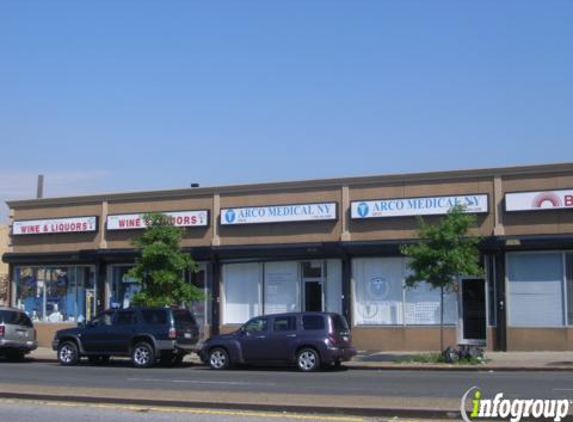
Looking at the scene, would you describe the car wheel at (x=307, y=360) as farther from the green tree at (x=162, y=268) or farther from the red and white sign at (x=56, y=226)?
the red and white sign at (x=56, y=226)

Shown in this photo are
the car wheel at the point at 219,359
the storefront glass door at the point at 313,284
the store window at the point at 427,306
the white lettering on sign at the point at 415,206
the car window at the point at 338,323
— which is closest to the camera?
the car window at the point at 338,323

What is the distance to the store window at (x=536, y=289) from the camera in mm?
26609

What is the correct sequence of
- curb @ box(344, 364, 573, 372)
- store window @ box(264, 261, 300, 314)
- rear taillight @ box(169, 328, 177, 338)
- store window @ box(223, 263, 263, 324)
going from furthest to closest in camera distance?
store window @ box(223, 263, 263, 324) → store window @ box(264, 261, 300, 314) → rear taillight @ box(169, 328, 177, 338) → curb @ box(344, 364, 573, 372)

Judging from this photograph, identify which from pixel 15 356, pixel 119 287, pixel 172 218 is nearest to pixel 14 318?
pixel 15 356

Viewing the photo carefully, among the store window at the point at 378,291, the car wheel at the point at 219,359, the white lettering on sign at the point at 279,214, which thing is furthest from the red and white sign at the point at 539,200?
the car wheel at the point at 219,359

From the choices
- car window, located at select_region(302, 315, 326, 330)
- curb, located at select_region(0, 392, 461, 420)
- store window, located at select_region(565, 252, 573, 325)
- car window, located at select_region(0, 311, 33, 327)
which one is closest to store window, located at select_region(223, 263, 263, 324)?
car window, located at select_region(0, 311, 33, 327)

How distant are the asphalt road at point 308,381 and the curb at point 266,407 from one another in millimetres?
1491

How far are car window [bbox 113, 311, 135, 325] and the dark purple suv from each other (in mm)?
3160

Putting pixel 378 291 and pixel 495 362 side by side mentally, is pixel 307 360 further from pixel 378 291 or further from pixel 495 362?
pixel 378 291

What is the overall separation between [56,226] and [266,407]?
2471cm

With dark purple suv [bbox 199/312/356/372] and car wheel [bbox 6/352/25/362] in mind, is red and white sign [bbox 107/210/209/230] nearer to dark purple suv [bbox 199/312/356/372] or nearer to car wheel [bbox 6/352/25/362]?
car wheel [bbox 6/352/25/362]

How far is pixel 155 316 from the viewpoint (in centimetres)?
2555

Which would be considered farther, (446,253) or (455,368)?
(446,253)

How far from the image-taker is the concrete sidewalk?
21984 millimetres
